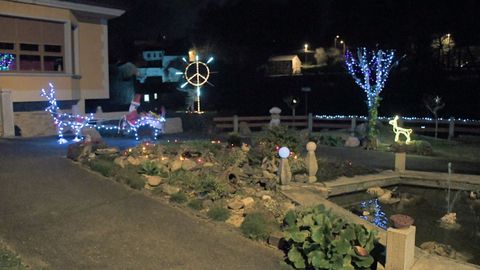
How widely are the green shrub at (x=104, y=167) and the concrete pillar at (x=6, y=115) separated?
718 cm

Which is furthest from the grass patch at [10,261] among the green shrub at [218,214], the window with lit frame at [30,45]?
the window with lit frame at [30,45]

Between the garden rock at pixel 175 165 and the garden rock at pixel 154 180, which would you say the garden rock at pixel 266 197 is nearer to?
the garden rock at pixel 154 180

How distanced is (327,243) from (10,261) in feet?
14.3

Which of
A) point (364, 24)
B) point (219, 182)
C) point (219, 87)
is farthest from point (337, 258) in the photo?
point (219, 87)

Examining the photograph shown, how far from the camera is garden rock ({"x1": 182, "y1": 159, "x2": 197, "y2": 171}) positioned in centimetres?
1208

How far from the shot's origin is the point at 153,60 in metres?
62.0

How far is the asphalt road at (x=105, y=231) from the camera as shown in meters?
7.13

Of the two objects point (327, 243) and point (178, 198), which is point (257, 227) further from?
point (178, 198)

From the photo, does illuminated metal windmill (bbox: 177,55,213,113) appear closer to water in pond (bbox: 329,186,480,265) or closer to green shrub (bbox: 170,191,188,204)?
water in pond (bbox: 329,186,480,265)

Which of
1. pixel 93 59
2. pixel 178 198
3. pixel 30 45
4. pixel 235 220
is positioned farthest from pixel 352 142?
pixel 30 45

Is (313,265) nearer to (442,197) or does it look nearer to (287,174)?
(287,174)

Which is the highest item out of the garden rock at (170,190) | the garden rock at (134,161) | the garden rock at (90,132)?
the garden rock at (90,132)

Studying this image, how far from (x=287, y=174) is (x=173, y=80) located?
48.1 m

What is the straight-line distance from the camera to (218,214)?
9164 millimetres
